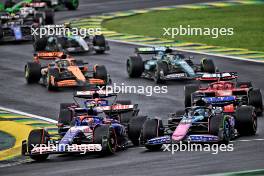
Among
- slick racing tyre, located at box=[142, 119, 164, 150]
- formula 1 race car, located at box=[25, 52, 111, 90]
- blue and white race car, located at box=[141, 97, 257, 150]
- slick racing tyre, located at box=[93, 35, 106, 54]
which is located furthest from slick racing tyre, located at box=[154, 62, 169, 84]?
slick racing tyre, located at box=[142, 119, 164, 150]

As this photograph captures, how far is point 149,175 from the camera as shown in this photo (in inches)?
1014

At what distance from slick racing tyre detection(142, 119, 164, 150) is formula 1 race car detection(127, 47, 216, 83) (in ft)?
43.8

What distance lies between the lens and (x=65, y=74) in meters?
45.0

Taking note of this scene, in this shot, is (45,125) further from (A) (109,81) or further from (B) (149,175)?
(B) (149,175)

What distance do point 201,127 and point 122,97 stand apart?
1148 cm

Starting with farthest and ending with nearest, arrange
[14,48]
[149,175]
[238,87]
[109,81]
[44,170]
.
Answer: [14,48], [109,81], [238,87], [44,170], [149,175]

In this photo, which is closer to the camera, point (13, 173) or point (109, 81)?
point (13, 173)

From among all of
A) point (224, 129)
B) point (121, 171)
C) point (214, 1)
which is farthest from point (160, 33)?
point (121, 171)

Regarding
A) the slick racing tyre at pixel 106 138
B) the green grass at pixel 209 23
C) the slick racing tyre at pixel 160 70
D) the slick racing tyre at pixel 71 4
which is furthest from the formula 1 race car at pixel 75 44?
the slick racing tyre at pixel 106 138

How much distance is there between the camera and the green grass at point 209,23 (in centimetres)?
5756

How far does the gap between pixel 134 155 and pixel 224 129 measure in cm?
264

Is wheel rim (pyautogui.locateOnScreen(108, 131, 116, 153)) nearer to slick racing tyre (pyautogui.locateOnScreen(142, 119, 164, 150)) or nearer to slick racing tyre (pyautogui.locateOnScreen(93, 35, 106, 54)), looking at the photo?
slick racing tyre (pyautogui.locateOnScreen(142, 119, 164, 150))

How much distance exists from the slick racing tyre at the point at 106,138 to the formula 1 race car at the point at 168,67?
14018 mm

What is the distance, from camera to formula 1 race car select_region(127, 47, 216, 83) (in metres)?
44.7
